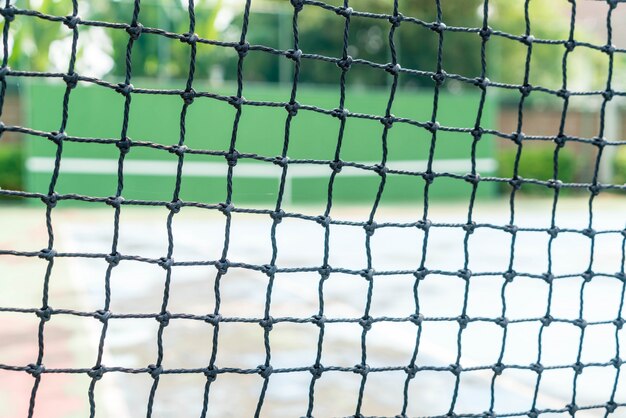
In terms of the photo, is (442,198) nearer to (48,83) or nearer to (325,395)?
(48,83)

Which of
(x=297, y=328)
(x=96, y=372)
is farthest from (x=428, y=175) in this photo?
(x=297, y=328)

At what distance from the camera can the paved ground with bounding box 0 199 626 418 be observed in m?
2.42

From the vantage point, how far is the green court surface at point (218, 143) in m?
9.12

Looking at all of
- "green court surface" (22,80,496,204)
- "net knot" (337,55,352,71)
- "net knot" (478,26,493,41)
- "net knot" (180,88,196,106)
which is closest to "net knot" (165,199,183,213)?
"net knot" (180,88,196,106)

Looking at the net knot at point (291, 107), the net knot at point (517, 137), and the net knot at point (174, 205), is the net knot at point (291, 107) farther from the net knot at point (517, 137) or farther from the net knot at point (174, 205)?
the net knot at point (517, 137)

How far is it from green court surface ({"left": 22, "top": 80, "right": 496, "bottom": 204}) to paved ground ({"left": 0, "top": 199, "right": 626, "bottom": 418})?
2.20 metres

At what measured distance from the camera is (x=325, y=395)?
247cm

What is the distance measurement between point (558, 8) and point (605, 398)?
19.7m

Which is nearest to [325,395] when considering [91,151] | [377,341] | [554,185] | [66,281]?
[377,341]

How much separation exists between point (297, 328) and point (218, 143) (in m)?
6.45

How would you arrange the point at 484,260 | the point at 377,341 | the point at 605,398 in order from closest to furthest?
the point at 605,398
the point at 377,341
the point at 484,260

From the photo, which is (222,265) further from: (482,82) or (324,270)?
(482,82)

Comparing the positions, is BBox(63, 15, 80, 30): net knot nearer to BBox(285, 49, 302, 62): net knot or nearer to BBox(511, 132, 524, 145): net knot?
BBox(285, 49, 302, 62): net knot

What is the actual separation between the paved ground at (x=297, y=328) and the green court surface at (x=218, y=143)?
220 cm
